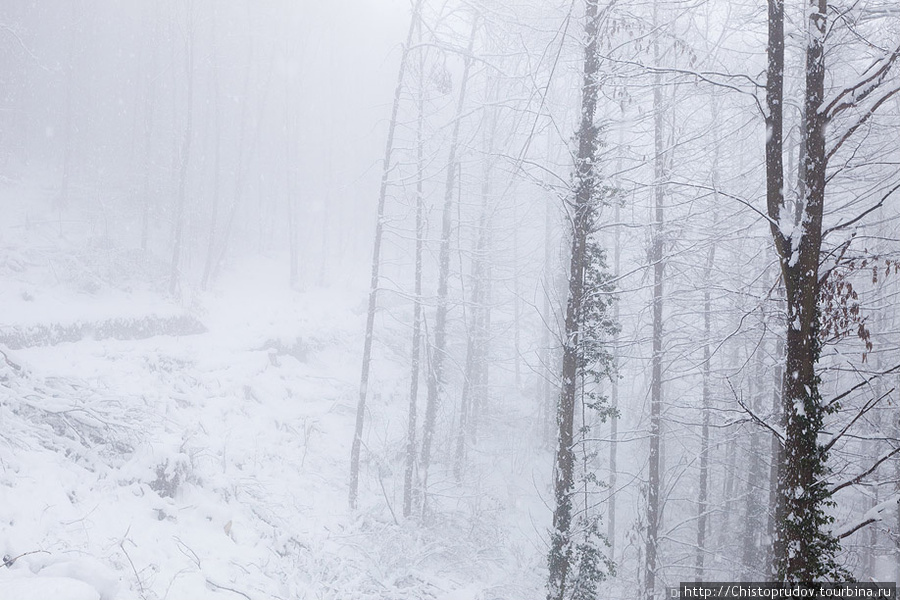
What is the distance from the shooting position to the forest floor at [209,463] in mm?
7004

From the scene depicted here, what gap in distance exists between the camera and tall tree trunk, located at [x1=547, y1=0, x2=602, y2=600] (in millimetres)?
6531

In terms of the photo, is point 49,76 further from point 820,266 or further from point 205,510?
point 820,266

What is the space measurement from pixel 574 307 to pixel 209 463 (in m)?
9.00

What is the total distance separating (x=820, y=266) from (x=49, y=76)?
3928 centimetres

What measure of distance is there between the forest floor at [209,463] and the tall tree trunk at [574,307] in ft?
2.88

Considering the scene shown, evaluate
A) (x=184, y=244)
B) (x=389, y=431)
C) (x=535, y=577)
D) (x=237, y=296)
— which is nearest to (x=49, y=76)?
(x=184, y=244)

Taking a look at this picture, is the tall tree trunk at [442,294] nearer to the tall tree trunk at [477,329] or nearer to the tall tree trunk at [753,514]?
the tall tree trunk at [477,329]

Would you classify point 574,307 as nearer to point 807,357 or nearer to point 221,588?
point 807,357

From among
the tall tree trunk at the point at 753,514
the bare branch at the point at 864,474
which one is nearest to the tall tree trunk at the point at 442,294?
the tall tree trunk at the point at 753,514

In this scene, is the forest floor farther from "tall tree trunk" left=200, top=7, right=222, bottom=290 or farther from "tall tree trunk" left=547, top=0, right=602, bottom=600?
"tall tree trunk" left=200, top=7, right=222, bottom=290

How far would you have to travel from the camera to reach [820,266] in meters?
4.30

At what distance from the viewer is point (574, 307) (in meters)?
6.69

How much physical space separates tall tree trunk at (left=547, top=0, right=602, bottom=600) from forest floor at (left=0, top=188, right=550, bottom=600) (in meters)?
0.88

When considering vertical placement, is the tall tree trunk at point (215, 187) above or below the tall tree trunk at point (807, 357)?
above
